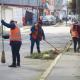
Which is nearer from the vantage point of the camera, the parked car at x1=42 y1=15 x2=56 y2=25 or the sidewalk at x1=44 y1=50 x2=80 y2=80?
the sidewalk at x1=44 y1=50 x2=80 y2=80

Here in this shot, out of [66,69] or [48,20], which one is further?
[48,20]

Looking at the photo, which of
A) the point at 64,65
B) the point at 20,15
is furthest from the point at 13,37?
the point at 20,15

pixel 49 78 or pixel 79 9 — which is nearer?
pixel 49 78

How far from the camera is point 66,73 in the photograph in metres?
16.0

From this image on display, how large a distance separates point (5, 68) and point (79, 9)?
13.0 meters

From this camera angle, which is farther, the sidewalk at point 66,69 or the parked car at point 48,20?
the parked car at point 48,20

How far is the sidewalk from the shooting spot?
14.9 meters

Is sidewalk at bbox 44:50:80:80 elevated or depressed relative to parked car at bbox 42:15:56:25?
elevated

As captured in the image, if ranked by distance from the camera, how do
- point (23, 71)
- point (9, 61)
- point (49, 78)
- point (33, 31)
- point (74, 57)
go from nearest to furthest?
point (49, 78) < point (23, 71) < point (9, 61) < point (74, 57) < point (33, 31)

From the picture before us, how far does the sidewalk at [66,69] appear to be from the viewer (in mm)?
14883

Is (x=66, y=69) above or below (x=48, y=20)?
above

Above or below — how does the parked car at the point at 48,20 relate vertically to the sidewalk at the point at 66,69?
below

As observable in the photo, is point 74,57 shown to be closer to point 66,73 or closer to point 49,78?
point 66,73

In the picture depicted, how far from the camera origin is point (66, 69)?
1717 cm
